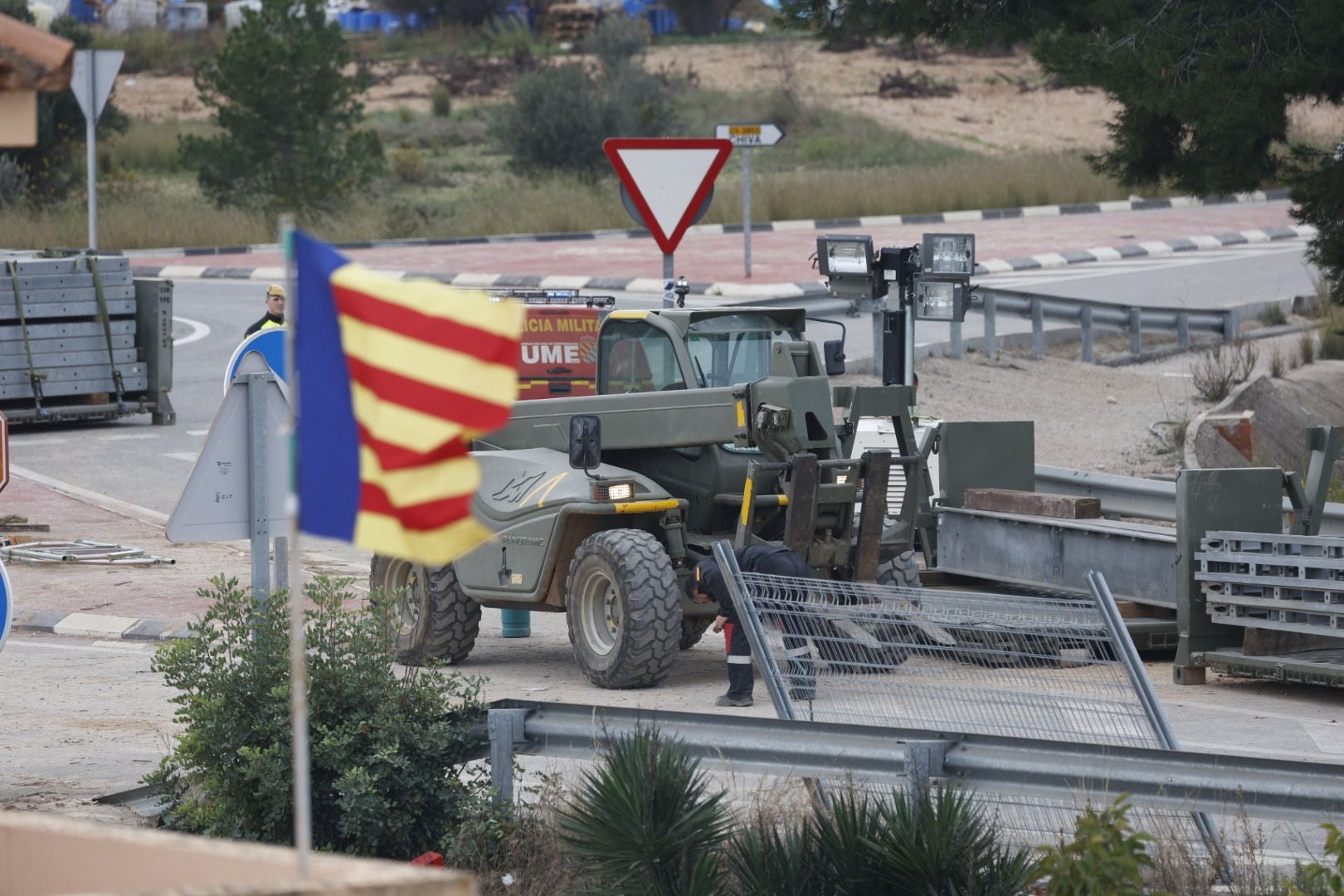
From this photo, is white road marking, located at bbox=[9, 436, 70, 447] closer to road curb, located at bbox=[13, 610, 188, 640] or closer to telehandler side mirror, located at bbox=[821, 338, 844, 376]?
road curb, located at bbox=[13, 610, 188, 640]

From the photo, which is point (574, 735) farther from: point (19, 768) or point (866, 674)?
point (19, 768)

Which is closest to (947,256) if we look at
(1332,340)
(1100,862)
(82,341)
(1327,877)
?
(1327,877)

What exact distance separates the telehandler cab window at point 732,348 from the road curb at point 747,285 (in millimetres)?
10472

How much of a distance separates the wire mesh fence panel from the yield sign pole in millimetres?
4680

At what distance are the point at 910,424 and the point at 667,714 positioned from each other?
5354 mm

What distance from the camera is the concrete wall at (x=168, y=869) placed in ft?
11.6

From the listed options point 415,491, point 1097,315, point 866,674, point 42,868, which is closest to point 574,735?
point 866,674

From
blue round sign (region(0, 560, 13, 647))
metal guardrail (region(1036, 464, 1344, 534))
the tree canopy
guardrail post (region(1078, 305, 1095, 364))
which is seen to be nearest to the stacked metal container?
the tree canopy

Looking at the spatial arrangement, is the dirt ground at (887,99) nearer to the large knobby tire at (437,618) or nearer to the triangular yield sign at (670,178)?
the triangular yield sign at (670,178)

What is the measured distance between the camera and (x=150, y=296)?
21.0 meters

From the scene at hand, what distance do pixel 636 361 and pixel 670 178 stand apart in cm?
125

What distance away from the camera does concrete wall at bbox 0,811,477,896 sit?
3.55 meters

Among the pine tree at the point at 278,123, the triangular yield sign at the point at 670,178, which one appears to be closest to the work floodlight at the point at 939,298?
the triangular yield sign at the point at 670,178

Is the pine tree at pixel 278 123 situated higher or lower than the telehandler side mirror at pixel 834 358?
higher
